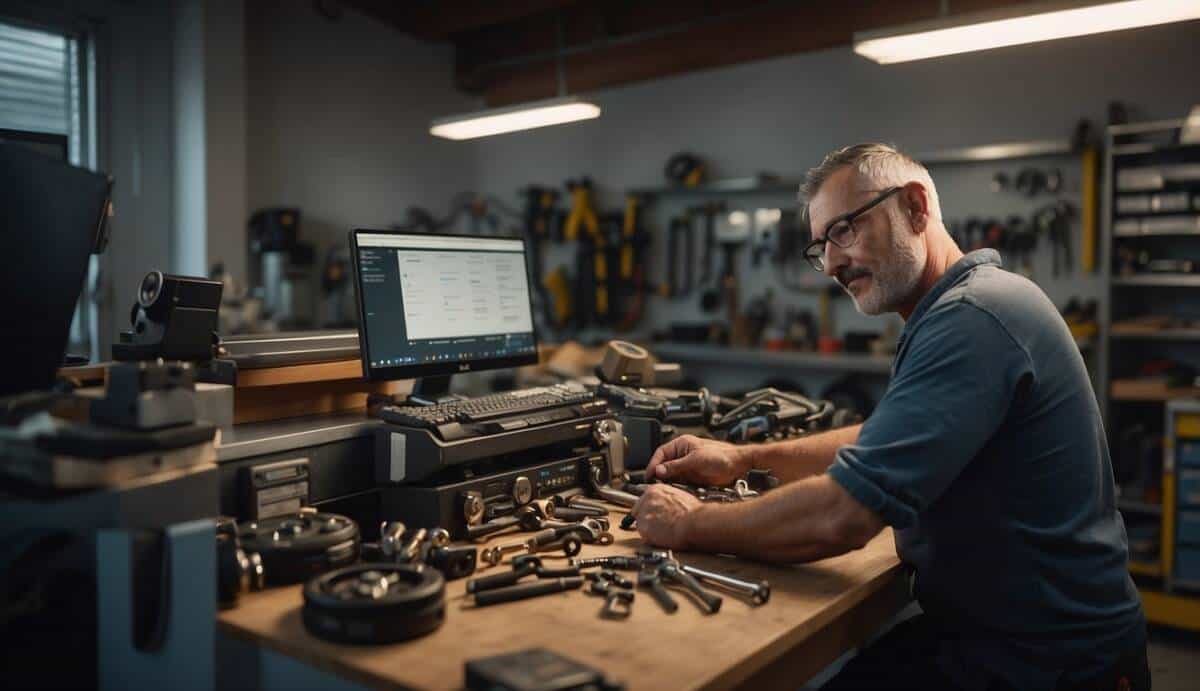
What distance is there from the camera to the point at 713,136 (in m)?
5.61

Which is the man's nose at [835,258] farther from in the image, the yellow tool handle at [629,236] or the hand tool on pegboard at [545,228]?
the hand tool on pegboard at [545,228]

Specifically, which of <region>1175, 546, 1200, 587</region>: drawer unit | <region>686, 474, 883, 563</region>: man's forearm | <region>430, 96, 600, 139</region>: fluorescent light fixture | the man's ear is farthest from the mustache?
<region>1175, 546, 1200, 587</region>: drawer unit

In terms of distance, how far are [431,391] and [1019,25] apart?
214 centimetres

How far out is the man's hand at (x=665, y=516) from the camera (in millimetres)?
1531

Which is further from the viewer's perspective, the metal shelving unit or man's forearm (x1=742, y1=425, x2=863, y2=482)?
the metal shelving unit

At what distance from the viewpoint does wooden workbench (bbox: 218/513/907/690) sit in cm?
108

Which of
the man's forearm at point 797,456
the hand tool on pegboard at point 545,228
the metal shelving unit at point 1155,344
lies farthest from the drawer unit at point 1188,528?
the hand tool on pegboard at point 545,228

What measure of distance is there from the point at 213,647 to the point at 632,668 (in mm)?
599

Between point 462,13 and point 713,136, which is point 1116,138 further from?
point 462,13

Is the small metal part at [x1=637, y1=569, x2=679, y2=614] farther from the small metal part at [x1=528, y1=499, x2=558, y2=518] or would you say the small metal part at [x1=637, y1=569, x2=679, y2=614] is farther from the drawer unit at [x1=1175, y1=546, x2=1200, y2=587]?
the drawer unit at [x1=1175, y1=546, x2=1200, y2=587]

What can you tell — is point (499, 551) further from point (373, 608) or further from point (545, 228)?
point (545, 228)

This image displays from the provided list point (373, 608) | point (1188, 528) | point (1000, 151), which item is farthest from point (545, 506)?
point (1000, 151)

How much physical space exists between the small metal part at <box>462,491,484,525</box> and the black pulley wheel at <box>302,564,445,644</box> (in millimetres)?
358

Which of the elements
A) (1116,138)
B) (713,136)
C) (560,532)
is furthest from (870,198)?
(713,136)
